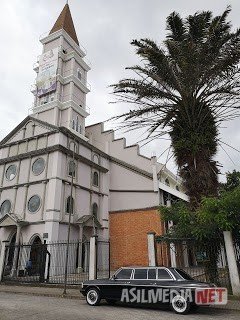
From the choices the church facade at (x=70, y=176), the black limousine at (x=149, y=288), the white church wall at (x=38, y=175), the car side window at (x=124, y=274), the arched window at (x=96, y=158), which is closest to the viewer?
the black limousine at (x=149, y=288)

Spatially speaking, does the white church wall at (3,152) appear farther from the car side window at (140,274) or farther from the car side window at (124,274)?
the car side window at (140,274)

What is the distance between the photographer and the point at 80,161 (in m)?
26.9

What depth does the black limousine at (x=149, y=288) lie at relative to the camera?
28.9ft

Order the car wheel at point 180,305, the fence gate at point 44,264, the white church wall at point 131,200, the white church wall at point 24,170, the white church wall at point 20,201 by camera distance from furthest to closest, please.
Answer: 1. the white church wall at point 131,200
2. the white church wall at point 24,170
3. the white church wall at point 20,201
4. the fence gate at point 44,264
5. the car wheel at point 180,305

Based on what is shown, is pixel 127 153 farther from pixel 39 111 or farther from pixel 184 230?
pixel 184 230

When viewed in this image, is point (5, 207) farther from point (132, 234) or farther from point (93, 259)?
point (93, 259)

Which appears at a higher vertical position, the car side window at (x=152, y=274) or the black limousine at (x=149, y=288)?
the car side window at (x=152, y=274)

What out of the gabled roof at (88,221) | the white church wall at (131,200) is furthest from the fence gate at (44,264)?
the white church wall at (131,200)

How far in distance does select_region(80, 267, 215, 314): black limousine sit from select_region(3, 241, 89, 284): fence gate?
21.5 feet

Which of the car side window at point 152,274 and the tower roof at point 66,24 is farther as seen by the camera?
the tower roof at point 66,24

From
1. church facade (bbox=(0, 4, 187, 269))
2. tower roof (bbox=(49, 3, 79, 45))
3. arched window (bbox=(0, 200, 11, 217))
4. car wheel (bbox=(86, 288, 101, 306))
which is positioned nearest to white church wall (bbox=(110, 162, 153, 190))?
church facade (bbox=(0, 4, 187, 269))

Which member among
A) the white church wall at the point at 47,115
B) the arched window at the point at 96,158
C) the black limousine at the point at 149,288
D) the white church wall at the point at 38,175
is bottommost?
the black limousine at the point at 149,288

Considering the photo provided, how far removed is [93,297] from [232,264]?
5.79 m

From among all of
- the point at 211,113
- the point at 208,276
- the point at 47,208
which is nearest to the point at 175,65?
the point at 211,113
